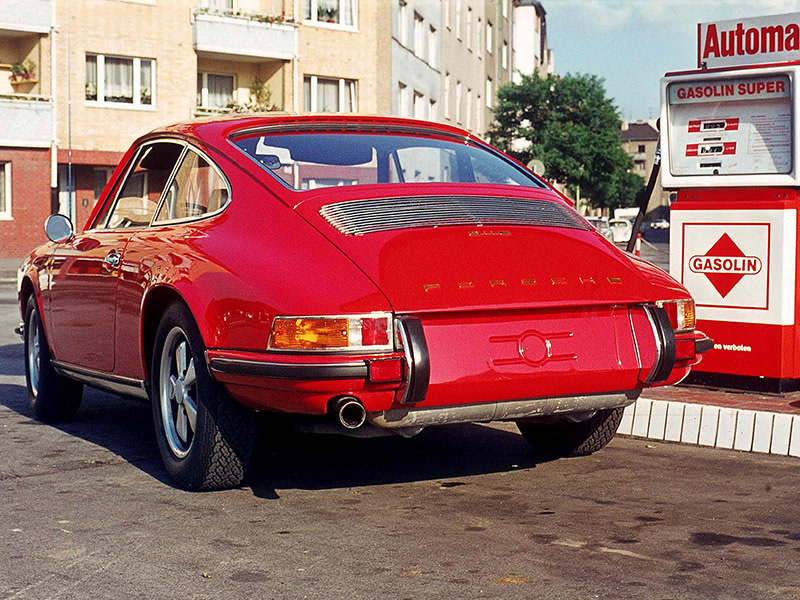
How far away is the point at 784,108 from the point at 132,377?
13.7 feet

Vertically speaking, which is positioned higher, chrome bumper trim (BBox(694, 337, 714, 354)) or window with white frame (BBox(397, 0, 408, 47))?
window with white frame (BBox(397, 0, 408, 47))

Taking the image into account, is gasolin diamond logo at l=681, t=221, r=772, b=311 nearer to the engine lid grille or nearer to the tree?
the engine lid grille

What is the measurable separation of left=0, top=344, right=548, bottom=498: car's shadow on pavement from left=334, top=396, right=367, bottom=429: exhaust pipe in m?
0.63

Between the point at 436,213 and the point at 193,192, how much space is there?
1273 millimetres

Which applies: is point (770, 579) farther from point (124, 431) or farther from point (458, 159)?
point (124, 431)

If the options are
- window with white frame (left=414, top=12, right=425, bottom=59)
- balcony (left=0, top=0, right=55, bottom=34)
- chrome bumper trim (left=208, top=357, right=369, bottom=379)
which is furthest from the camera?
window with white frame (left=414, top=12, right=425, bottom=59)

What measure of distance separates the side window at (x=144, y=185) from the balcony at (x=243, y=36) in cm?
3233

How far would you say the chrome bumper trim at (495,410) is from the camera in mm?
4742

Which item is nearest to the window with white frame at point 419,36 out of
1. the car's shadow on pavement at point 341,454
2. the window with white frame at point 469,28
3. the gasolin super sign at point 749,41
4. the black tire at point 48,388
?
the window with white frame at point 469,28

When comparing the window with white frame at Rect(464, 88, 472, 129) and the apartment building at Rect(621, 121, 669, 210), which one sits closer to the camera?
the window with white frame at Rect(464, 88, 472, 129)

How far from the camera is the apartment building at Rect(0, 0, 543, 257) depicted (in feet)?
117

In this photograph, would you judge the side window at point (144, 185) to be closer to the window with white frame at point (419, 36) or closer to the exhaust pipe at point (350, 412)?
the exhaust pipe at point (350, 412)

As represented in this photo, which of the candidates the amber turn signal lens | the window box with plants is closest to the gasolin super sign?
the amber turn signal lens

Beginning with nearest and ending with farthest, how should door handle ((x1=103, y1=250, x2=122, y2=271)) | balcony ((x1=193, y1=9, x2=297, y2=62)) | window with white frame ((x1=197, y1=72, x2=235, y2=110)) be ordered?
door handle ((x1=103, y1=250, x2=122, y2=271))
balcony ((x1=193, y1=9, x2=297, y2=62))
window with white frame ((x1=197, y1=72, x2=235, y2=110))
